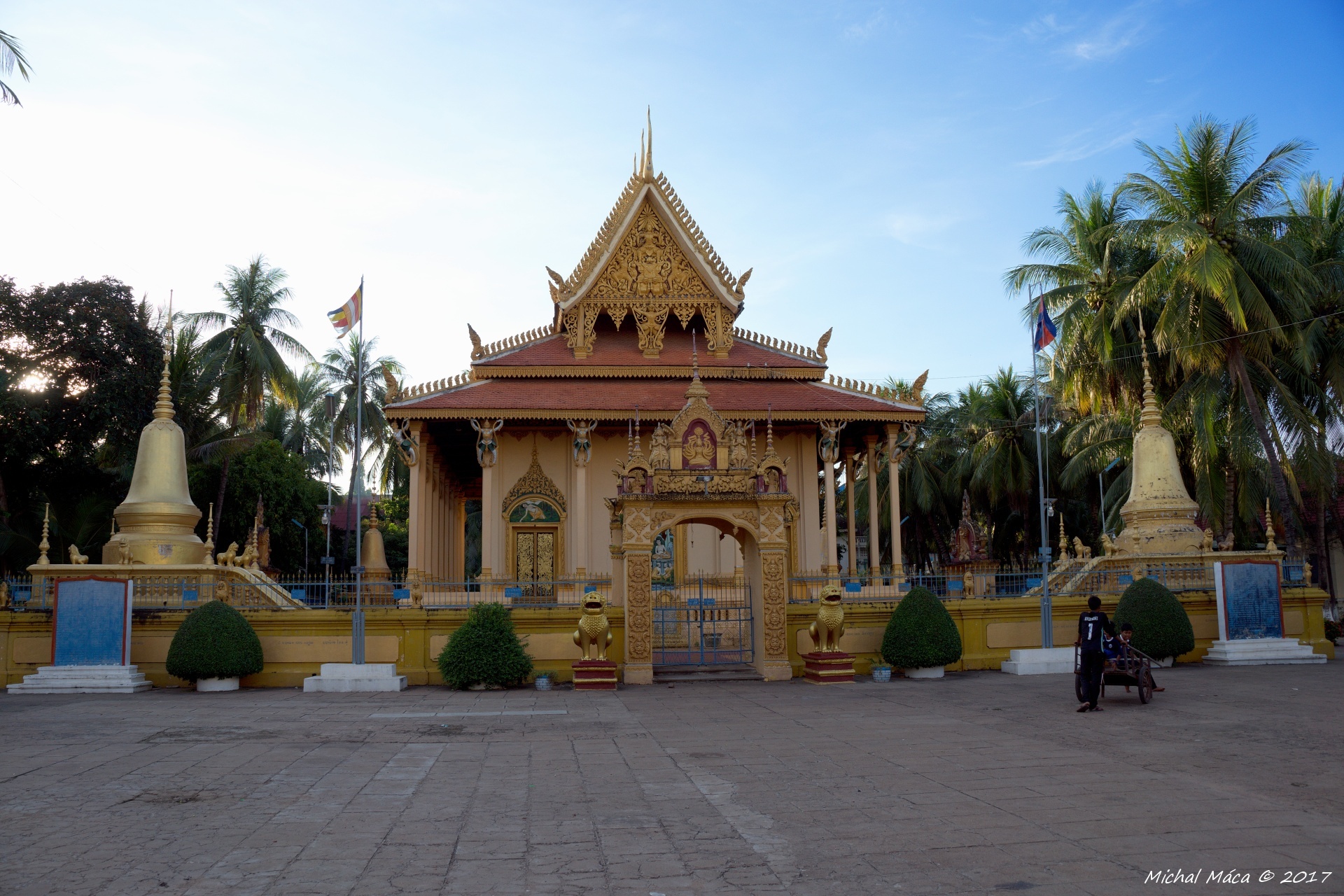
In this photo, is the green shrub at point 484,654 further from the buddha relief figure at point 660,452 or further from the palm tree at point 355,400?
the palm tree at point 355,400

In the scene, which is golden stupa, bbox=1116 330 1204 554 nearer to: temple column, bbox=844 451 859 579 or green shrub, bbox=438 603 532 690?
temple column, bbox=844 451 859 579

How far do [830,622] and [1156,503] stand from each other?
849 cm

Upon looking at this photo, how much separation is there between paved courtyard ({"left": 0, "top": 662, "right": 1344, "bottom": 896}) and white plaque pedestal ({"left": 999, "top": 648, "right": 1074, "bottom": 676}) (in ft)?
13.9

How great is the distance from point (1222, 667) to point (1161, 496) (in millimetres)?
4309

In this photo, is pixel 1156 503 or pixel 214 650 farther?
pixel 1156 503

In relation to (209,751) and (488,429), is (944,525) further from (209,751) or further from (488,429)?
(209,751)

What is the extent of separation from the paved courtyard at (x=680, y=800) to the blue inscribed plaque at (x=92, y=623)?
385 centimetres

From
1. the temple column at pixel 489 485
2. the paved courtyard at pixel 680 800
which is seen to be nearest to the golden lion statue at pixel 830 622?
the paved courtyard at pixel 680 800

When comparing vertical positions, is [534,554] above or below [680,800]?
above

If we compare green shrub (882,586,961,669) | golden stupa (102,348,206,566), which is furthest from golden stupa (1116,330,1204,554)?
golden stupa (102,348,206,566)

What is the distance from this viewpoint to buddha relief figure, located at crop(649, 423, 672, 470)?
1644 cm

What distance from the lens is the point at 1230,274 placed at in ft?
76.7

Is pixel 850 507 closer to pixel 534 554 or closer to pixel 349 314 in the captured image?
pixel 534 554

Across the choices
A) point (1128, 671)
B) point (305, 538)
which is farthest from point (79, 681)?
point (305, 538)
